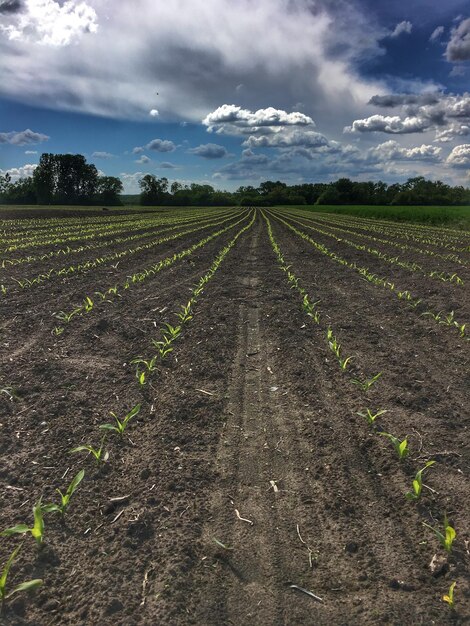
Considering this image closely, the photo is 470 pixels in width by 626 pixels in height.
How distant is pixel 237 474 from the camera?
10.1 feet

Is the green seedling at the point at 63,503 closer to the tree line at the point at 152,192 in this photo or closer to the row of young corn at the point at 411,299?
the row of young corn at the point at 411,299

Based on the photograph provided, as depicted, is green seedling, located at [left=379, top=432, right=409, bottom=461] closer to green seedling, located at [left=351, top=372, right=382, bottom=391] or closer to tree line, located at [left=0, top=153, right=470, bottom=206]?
green seedling, located at [left=351, top=372, right=382, bottom=391]

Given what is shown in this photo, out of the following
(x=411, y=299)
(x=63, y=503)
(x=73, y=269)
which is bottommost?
(x=63, y=503)

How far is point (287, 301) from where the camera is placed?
817 cm

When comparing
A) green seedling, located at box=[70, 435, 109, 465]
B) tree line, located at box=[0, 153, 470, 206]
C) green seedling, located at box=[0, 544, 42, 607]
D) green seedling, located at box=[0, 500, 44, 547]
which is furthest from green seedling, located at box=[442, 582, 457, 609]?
tree line, located at box=[0, 153, 470, 206]

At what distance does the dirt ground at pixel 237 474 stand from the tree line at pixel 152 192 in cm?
8804

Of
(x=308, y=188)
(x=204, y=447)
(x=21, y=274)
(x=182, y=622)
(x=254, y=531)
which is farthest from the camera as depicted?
(x=308, y=188)

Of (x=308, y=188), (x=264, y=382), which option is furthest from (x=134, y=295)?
Result: (x=308, y=188)

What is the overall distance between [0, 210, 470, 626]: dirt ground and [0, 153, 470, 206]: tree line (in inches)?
3466

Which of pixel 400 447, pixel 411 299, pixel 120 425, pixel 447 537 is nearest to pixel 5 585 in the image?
pixel 120 425

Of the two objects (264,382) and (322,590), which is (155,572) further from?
(264,382)

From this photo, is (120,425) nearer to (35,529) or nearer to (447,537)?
(35,529)

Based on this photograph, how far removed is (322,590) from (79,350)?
416 centimetres

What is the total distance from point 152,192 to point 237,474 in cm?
12707
